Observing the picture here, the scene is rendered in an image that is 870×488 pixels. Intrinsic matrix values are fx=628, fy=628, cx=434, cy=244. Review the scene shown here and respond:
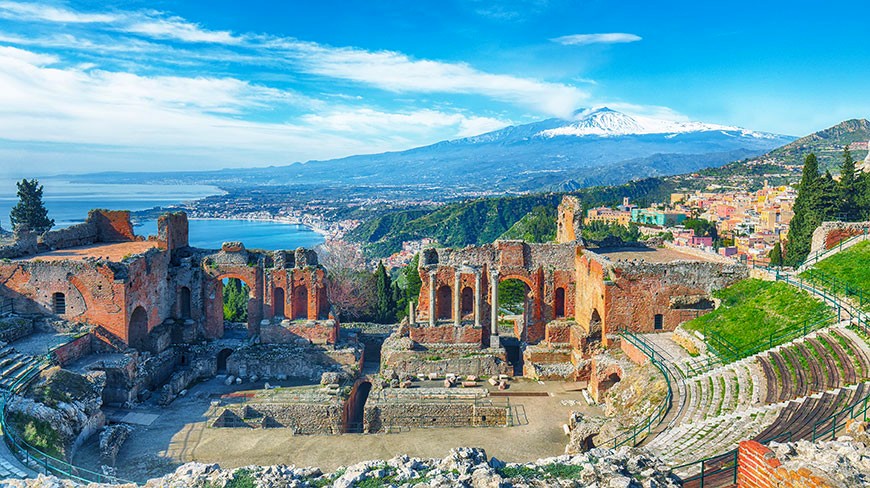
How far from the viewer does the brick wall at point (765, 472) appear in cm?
1029

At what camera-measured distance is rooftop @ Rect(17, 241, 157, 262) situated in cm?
2747

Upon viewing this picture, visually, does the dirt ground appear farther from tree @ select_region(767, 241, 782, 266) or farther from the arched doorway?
tree @ select_region(767, 241, 782, 266)

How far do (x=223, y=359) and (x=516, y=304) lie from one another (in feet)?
69.3

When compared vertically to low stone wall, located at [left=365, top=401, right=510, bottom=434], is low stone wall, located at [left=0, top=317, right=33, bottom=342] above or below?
above

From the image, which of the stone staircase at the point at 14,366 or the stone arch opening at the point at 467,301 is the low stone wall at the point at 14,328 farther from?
the stone arch opening at the point at 467,301

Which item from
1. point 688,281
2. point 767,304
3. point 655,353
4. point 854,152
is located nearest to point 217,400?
point 655,353

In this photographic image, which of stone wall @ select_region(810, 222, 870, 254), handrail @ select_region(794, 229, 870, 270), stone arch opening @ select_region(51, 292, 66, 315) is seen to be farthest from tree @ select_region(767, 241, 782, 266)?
stone arch opening @ select_region(51, 292, 66, 315)

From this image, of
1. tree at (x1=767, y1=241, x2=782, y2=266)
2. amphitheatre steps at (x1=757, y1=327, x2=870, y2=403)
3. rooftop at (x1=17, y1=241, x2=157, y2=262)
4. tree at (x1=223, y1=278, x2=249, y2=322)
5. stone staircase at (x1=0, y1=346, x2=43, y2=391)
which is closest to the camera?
amphitheatre steps at (x1=757, y1=327, x2=870, y2=403)

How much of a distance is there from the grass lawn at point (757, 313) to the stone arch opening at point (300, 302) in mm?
17274

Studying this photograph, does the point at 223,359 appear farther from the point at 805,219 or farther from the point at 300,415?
the point at 805,219

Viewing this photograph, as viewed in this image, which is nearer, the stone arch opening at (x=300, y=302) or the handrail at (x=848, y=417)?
the handrail at (x=848, y=417)

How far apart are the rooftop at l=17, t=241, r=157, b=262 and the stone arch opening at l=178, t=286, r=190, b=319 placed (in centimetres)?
268

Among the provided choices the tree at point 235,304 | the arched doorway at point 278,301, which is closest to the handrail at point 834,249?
the arched doorway at point 278,301

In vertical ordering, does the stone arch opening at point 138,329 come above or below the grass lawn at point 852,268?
below
